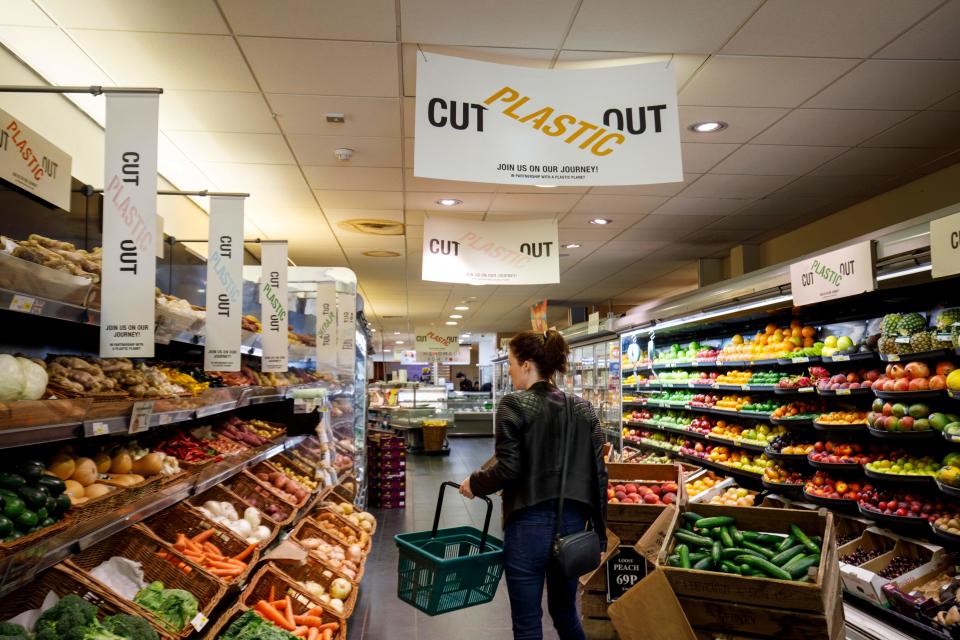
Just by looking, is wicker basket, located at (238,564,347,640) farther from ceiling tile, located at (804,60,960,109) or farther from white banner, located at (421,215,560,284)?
ceiling tile, located at (804,60,960,109)

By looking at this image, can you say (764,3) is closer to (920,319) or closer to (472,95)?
(472,95)

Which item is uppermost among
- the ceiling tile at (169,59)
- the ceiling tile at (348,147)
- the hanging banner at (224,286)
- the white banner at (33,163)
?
the ceiling tile at (169,59)

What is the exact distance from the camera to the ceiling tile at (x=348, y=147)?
5254 millimetres

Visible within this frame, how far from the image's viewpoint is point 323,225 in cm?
817

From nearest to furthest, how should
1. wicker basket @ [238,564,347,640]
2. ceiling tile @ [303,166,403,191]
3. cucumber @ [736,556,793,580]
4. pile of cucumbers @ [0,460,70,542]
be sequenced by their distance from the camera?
1. pile of cucumbers @ [0,460,70,542]
2. cucumber @ [736,556,793,580]
3. wicker basket @ [238,564,347,640]
4. ceiling tile @ [303,166,403,191]

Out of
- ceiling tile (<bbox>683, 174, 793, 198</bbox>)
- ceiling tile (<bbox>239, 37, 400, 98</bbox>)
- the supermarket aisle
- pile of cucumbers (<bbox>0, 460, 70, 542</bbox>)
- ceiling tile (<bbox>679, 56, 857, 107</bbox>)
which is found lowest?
the supermarket aisle

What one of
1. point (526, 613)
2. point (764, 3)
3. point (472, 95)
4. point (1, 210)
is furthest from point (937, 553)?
point (1, 210)

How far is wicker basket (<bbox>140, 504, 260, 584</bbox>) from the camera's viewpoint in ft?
11.4

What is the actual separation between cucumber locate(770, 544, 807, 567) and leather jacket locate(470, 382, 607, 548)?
0.83m

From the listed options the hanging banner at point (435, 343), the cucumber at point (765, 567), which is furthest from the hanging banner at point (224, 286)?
the hanging banner at point (435, 343)

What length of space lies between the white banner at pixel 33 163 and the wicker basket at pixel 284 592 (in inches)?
96.4

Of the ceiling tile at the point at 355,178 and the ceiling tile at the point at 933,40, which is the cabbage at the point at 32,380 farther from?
the ceiling tile at the point at 933,40

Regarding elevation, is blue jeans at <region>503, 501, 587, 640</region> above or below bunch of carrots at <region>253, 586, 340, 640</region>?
above

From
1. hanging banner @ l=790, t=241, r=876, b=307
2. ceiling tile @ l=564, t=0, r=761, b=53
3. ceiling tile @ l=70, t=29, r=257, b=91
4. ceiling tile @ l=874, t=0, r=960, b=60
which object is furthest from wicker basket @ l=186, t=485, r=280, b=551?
ceiling tile @ l=874, t=0, r=960, b=60
